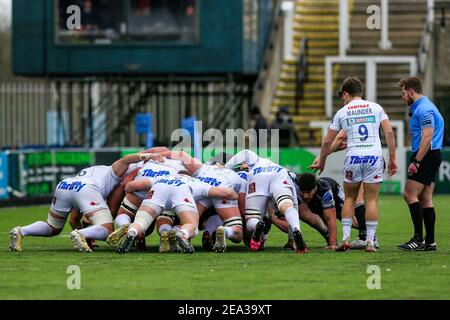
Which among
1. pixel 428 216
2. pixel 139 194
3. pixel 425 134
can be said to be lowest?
pixel 428 216

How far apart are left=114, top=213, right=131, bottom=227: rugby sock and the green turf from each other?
1.42ft

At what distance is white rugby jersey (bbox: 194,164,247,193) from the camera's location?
17.1 m

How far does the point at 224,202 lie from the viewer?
17.1 m

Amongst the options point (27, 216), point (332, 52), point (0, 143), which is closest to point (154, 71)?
point (332, 52)

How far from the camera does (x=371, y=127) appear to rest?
16.8 m

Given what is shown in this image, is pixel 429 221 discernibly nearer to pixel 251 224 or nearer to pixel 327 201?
pixel 327 201

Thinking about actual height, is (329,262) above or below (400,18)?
below

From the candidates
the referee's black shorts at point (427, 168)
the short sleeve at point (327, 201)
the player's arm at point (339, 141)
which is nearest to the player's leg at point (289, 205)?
the short sleeve at point (327, 201)

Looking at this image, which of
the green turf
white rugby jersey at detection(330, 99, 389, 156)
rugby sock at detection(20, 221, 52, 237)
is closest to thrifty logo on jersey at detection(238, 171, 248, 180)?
the green turf

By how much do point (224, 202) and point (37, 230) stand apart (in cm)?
238

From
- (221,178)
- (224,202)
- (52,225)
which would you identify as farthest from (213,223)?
(52,225)

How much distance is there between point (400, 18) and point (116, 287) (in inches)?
1185

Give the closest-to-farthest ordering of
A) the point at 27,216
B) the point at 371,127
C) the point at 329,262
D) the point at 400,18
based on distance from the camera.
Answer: the point at 329,262 → the point at 371,127 → the point at 27,216 → the point at 400,18

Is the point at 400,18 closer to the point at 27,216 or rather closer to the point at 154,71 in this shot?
the point at 154,71
